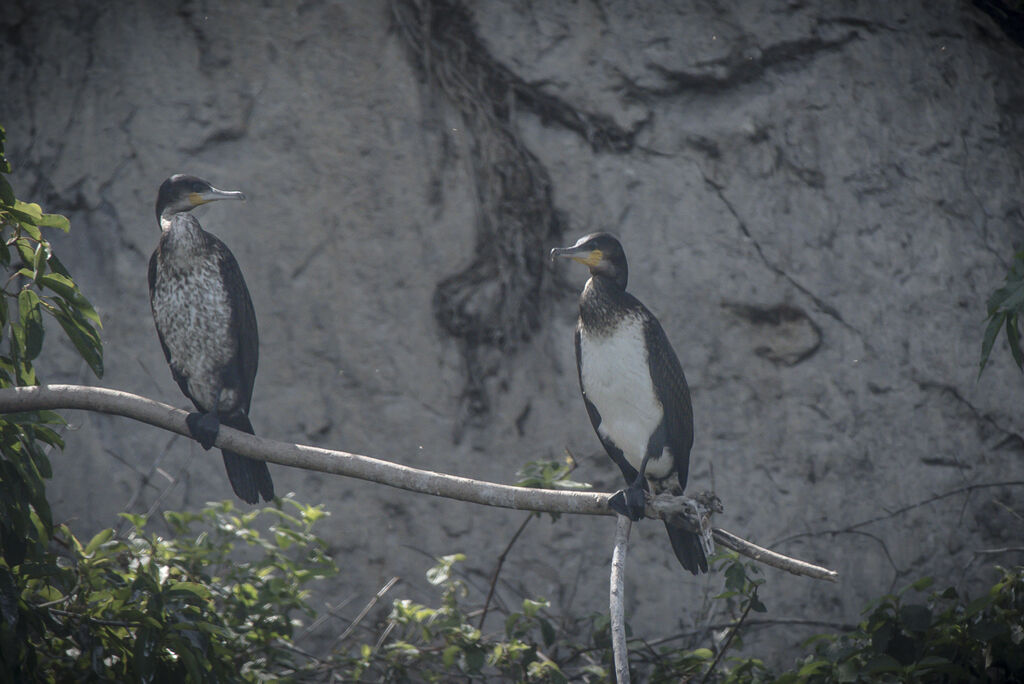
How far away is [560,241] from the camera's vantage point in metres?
4.47

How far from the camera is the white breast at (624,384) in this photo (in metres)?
3.07

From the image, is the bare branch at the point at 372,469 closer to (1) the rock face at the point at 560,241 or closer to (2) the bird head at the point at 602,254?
(2) the bird head at the point at 602,254

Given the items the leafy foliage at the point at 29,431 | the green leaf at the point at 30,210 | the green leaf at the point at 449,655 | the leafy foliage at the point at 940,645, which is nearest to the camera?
the leafy foliage at the point at 29,431

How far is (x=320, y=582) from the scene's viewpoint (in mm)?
4375

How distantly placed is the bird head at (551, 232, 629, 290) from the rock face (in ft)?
4.27

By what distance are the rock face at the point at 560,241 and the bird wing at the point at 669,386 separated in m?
1.27

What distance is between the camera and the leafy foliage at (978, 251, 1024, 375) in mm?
2338

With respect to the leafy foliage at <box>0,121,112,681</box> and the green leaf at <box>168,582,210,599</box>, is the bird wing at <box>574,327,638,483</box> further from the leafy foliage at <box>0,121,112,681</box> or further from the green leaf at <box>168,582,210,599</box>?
the leafy foliage at <box>0,121,112,681</box>

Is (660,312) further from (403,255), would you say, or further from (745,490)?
(403,255)

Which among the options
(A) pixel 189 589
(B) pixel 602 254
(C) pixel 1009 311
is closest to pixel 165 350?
(A) pixel 189 589

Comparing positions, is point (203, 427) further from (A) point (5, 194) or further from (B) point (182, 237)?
(A) point (5, 194)

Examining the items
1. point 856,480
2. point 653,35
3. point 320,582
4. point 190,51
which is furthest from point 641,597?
point 190,51

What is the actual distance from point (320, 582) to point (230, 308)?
63.6 inches

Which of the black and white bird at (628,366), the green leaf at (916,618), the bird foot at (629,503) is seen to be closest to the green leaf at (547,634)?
the black and white bird at (628,366)
